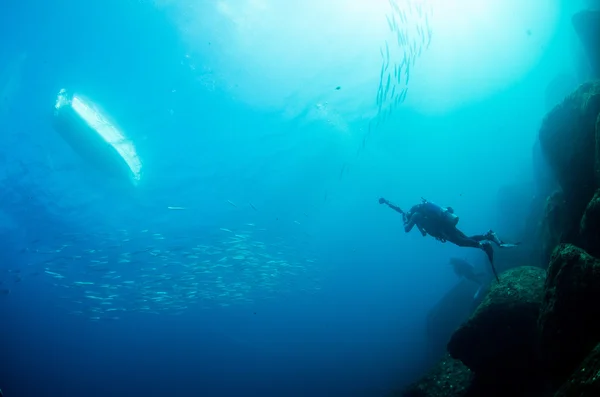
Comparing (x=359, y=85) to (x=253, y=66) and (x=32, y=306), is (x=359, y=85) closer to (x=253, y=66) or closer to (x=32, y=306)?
(x=253, y=66)

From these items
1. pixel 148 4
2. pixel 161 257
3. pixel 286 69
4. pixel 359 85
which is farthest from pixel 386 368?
pixel 148 4

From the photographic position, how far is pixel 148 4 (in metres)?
13.0

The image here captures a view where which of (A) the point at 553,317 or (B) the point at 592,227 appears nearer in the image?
(A) the point at 553,317

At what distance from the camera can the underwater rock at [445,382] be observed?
7.45m

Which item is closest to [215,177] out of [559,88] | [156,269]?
[156,269]

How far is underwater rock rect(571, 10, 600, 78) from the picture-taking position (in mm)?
15336

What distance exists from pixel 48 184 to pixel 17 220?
6049 millimetres

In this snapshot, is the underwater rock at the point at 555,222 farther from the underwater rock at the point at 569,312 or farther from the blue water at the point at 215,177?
the blue water at the point at 215,177

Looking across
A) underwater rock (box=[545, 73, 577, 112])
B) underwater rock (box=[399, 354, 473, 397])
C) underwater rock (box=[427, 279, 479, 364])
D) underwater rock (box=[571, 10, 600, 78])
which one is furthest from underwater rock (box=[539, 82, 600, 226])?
underwater rock (box=[545, 73, 577, 112])

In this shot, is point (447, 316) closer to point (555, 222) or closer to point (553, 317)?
point (555, 222)

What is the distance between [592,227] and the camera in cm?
545

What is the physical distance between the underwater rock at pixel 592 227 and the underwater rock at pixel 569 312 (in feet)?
3.27

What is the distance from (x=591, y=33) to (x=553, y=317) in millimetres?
19140

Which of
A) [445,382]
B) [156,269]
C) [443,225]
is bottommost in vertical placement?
[445,382]
